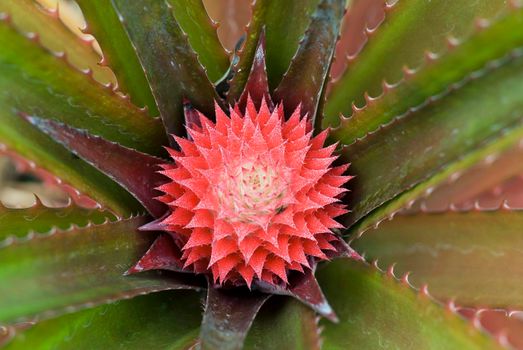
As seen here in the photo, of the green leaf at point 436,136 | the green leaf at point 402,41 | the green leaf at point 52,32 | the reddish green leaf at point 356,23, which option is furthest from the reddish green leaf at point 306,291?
the reddish green leaf at point 356,23

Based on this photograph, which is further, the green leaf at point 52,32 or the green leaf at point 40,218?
the green leaf at point 52,32

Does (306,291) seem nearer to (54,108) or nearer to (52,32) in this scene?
(54,108)

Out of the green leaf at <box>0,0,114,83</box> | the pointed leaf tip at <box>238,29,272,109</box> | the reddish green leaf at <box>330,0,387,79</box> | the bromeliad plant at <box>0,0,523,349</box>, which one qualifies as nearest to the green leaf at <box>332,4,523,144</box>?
the bromeliad plant at <box>0,0,523,349</box>

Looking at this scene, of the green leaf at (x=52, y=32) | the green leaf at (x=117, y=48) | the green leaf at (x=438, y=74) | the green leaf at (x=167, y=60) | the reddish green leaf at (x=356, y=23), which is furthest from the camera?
the reddish green leaf at (x=356, y=23)

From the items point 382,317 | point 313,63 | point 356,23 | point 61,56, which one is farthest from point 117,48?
point 356,23

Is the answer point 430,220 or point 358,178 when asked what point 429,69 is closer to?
point 358,178

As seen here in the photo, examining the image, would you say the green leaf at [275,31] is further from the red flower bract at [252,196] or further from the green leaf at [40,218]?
the green leaf at [40,218]
